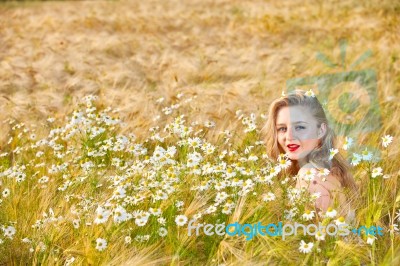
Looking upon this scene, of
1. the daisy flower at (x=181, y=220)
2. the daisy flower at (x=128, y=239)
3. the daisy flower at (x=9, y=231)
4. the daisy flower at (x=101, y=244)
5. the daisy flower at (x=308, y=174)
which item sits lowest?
the daisy flower at (x=9, y=231)

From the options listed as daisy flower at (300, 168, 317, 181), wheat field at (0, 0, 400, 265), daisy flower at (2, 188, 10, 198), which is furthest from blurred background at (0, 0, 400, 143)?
daisy flower at (300, 168, 317, 181)

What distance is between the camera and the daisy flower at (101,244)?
8.52 ft

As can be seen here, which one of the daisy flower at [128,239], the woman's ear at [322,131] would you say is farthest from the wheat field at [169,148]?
the woman's ear at [322,131]

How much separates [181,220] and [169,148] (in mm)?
669

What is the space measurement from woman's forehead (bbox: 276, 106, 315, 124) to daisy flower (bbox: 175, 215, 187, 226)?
999 mm

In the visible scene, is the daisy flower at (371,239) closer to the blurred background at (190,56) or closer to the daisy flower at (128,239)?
the daisy flower at (128,239)

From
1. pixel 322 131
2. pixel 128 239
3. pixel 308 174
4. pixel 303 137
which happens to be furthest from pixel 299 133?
pixel 128 239

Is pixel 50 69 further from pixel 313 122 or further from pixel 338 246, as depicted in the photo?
pixel 338 246

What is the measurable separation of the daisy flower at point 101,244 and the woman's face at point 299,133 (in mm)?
1255

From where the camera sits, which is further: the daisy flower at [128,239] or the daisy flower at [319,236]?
the daisy flower at [128,239]

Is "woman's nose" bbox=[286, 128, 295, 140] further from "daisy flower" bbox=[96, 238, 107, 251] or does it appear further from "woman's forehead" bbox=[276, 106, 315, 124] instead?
"daisy flower" bbox=[96, 238, 107, 251]

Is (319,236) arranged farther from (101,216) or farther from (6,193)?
(6,193)

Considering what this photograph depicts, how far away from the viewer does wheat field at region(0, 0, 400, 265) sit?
275 centimetres

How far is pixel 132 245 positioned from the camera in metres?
2.78
